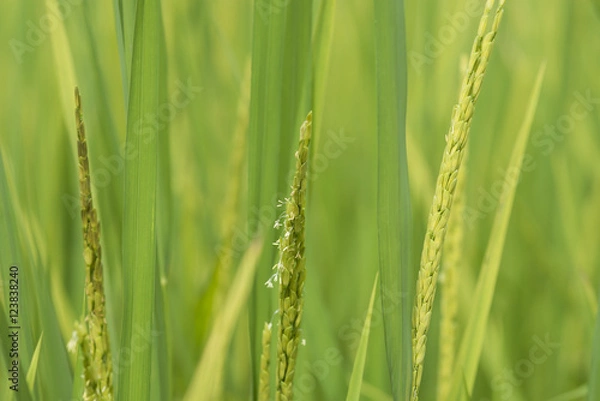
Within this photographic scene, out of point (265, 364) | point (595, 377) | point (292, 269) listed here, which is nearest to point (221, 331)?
point (265, 364)

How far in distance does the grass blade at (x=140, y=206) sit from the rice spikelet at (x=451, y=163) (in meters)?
0.27

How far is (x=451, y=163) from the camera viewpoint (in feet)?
1.87

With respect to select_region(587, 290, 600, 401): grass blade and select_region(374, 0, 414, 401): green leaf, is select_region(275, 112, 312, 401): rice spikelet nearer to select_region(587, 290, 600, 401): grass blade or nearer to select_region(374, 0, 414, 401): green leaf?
select_region(374, 0, 414, 401): green leaf

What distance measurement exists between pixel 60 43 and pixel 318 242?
70cm

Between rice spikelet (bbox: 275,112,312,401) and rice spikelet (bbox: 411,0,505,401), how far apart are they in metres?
0.11

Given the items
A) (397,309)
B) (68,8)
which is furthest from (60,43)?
(397,309)

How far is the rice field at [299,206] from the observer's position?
66 centimetres

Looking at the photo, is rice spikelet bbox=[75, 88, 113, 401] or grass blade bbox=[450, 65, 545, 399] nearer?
rice spikelet bbox=[75, 88, 113, 401]

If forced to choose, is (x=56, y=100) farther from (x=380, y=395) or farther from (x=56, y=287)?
(x=380, y=395)

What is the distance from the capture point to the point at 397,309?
0.65 m

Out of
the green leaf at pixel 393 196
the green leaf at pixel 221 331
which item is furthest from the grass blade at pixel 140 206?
the green leaf at pixel 393 196

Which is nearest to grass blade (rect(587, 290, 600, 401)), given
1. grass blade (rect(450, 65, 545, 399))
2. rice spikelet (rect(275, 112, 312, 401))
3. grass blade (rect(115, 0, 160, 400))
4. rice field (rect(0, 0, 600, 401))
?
rice field (rect(0, 0, 600, 401))

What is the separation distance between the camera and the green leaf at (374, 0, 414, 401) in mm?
650

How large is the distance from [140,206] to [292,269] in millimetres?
198
